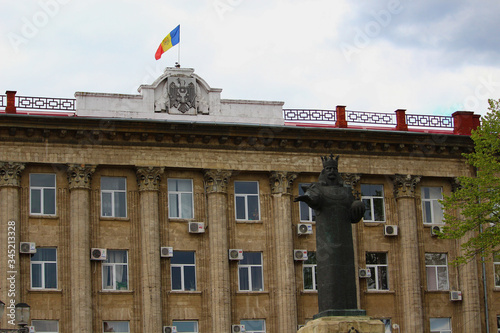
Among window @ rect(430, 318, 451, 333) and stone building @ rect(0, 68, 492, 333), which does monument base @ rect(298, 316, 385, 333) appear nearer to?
stone building @ rect(0, 68, 492, 333)

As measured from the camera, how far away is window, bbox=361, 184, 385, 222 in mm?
39250

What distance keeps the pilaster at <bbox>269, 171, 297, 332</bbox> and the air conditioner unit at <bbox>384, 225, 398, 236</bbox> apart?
12.5 feet

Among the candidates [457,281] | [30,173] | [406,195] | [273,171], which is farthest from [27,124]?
[457,281]

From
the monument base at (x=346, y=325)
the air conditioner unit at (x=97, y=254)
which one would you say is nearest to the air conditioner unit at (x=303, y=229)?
the air conditioner unit at (x=97, y=254)

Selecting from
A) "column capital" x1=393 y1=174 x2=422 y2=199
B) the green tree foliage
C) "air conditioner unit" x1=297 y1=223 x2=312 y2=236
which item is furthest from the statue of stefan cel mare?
"column capital" x1=393 y1=174 x2=422 y2=199

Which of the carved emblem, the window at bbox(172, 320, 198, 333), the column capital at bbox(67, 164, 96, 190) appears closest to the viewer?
the column capital at bbox(67, 164, 96, 190)

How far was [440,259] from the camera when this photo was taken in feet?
130

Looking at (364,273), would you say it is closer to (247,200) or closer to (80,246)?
(247,200)

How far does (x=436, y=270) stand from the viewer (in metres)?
39.6

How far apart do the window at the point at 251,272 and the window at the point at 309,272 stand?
170 cm

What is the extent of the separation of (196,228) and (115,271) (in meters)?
3.26

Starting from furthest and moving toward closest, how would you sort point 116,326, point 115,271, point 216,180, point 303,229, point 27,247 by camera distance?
1. point 303,229
2. point 216,180
3. point 115,271
4. point 116,326
5. point 27,247

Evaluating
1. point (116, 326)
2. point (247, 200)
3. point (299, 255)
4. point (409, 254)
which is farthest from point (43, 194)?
point (409, 254)

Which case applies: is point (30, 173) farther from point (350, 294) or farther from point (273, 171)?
point (350, 294)
